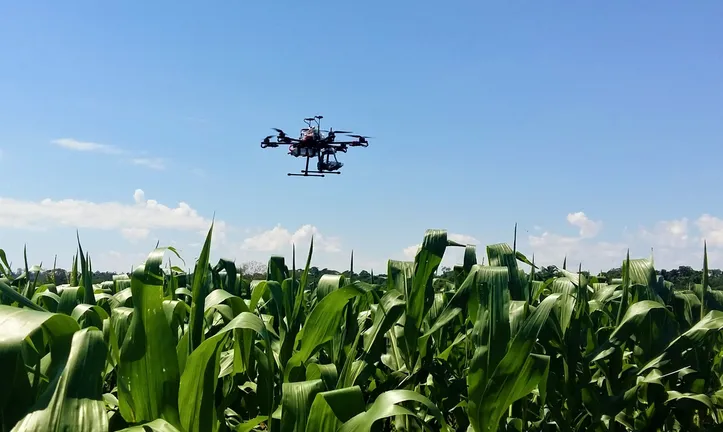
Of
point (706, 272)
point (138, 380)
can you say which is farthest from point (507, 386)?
point (706, 272)

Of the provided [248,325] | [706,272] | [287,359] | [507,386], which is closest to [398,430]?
[287,359]

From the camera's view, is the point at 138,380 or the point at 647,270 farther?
the point at 647,270

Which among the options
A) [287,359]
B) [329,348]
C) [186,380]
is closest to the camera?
[186,380]

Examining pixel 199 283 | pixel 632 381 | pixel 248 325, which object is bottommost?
pixel 632 381

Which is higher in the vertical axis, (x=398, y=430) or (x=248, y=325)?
(x=248, y=325)

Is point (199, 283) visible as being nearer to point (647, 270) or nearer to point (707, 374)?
point (647, 270)

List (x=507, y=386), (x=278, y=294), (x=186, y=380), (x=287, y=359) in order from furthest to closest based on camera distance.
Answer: (x=278, y=294) < (x=287, y=359) < (x=507, y=386) < (x=186, y=380)
